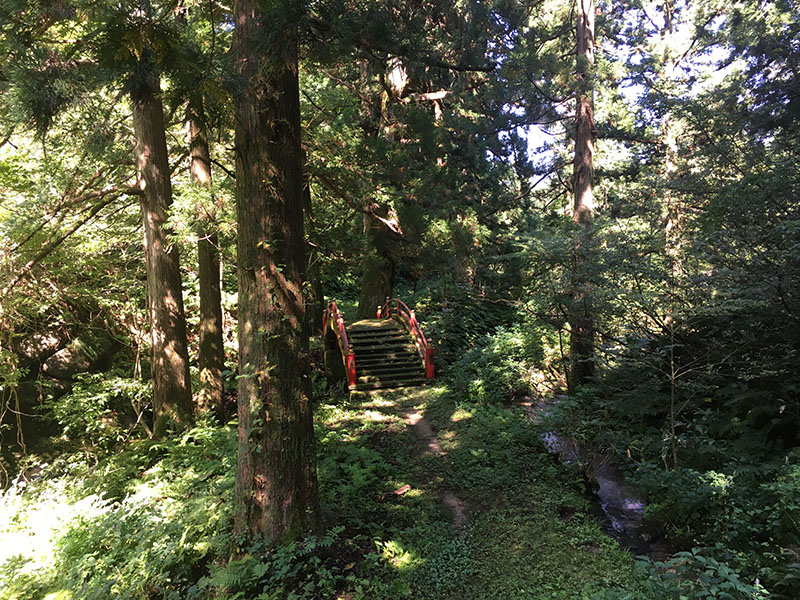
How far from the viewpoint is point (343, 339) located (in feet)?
37.5

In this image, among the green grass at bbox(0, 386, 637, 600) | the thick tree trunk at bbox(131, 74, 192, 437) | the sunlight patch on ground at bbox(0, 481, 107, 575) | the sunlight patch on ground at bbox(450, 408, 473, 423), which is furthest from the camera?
the sunlight patch on ground at bbox(450, 408, 473, 423)

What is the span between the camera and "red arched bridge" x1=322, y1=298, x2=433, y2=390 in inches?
443

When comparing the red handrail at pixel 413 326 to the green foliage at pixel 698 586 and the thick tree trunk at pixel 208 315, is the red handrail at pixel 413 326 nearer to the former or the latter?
the thick tree trunk at pixel 208 315

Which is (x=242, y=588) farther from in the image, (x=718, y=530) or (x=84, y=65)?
(x=84, y=65)

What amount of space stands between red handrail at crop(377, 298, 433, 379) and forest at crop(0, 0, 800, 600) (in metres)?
0.12

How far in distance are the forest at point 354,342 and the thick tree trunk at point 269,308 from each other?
0.03 metres

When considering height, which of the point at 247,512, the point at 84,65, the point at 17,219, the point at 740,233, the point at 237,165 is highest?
the point at 84,65

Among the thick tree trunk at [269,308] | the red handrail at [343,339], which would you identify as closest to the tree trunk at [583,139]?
the red handrail at [343,339]

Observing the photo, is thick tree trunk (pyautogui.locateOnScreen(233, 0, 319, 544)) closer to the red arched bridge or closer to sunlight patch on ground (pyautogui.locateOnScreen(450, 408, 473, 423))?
sunlight patch on ground (pyautogui.locateOnScreen(450, 408, 473, 423))

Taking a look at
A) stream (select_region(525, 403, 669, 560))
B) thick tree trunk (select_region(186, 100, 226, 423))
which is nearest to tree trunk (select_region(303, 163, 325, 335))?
thick tree trunk (select_region(186, 100, 226, 423))

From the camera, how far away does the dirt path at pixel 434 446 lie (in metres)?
5.53

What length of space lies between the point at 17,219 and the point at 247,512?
6.79 metres

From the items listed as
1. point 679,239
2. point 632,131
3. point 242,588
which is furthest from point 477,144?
point 242,588

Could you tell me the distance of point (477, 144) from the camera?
1914 cm
